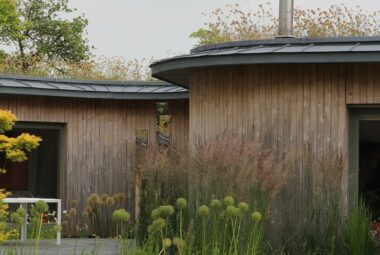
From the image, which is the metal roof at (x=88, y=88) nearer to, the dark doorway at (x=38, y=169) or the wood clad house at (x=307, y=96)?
the dark doorway at (x=38, y=169)

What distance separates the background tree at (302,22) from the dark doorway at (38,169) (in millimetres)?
6411

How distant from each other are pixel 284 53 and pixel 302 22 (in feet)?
37.3

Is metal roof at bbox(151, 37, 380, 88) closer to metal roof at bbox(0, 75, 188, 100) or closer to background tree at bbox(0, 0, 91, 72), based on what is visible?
metal roof at bbox(0, 75, 188, 100)

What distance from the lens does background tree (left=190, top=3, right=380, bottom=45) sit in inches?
738

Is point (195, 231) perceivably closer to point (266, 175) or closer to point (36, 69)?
point (266, 175)

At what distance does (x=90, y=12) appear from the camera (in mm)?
34125

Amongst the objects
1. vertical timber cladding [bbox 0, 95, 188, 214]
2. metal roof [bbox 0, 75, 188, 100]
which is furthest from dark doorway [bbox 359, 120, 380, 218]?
vertical timber cladding [bbox 0, 95, 188, 214]

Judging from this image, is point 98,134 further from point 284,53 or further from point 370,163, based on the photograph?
point 370,163

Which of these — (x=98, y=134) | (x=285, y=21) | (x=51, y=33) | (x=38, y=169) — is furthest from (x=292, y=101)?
(x=51, y=33)

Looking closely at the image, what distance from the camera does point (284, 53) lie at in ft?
27.9

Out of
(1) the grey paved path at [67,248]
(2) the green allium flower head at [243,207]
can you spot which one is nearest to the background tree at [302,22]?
(1) the grey paved path at [67,248]

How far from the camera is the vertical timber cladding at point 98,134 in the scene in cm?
1305

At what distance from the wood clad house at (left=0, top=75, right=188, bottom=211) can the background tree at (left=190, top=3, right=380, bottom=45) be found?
612cm

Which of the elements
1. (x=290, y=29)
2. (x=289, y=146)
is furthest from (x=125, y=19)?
(x=289, y=146)
